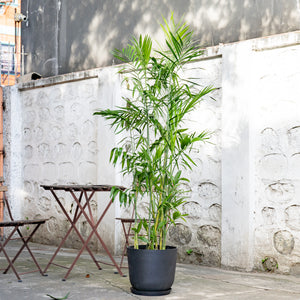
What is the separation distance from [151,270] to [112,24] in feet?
13.3

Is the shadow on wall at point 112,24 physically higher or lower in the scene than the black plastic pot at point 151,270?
higher

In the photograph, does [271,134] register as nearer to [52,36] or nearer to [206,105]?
[206,105]

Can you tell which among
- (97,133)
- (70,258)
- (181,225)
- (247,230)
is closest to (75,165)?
(97,133)

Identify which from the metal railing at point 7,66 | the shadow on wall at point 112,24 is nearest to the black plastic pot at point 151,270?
the shadow on wall at point 112,24

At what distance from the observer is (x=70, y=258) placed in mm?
6828

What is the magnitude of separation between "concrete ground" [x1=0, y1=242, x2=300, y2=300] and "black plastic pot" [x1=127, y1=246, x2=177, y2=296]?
74 mm

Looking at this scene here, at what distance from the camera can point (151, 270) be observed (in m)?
4.58

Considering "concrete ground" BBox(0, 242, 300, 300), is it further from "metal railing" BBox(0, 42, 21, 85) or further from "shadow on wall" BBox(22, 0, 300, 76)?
"metal railing" BBox(0, 42, 21, 85)

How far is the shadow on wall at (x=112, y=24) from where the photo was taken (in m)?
5.98

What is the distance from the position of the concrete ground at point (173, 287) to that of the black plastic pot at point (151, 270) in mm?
74

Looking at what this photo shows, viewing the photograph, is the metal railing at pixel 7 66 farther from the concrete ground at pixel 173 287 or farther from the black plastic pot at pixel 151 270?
the black plastic pot at pixel 151 270

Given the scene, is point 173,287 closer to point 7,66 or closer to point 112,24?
point 112,24

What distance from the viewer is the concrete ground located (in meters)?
4.66

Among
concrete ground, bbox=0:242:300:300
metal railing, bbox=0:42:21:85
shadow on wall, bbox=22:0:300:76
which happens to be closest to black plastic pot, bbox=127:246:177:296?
concrete ground, bbox=0:242:300:300
